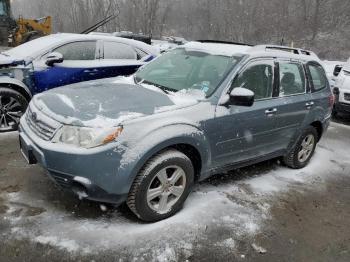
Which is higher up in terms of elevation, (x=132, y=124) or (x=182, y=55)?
(x=182, y=55)

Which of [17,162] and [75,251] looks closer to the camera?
[75,251]

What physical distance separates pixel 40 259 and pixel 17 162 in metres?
2.17

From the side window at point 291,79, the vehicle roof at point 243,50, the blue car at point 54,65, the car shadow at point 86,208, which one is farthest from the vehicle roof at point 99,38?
the car shadow at point 86,208

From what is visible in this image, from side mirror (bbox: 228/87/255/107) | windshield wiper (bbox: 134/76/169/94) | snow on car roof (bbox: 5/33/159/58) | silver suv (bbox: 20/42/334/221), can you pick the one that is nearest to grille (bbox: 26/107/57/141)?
silver suv (bbox: 20/42/334/221)

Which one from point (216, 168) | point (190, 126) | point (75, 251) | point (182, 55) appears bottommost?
point (75, 251)

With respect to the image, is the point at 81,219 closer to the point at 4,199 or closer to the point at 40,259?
the point at 40,259

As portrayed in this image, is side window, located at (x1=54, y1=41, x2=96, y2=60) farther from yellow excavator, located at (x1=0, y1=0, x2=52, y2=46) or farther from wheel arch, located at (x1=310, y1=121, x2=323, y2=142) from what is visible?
yellow excavator, located at (x1=0, y1=0, x2=52, y2=46)

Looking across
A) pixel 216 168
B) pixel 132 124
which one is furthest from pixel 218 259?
pixel 132 124

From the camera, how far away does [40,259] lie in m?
3.11

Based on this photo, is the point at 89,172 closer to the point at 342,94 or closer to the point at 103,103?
the point at 103,103

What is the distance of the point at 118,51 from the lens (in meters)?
6.89

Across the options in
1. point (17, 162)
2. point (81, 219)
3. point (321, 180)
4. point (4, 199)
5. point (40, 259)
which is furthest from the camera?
point (321, 180)

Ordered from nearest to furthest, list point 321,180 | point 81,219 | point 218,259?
point 218,259 < point 81,219 < point 321,180

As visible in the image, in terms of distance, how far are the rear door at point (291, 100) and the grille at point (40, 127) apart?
2659mm
